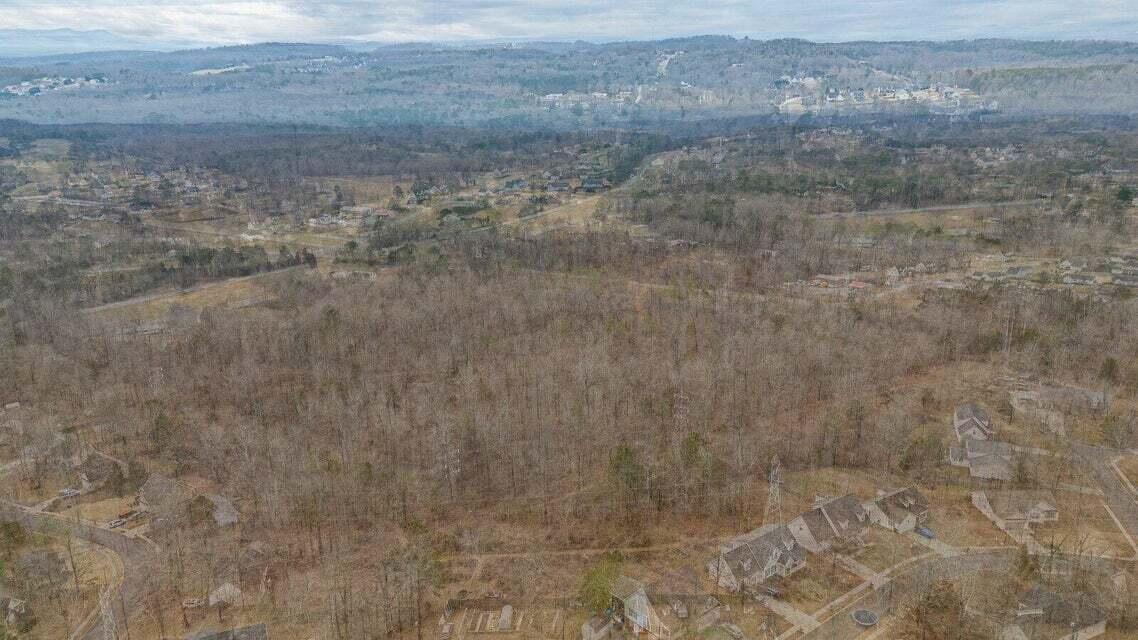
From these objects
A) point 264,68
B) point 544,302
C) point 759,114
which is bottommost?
point 544,302

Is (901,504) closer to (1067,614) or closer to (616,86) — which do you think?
(1067,614)

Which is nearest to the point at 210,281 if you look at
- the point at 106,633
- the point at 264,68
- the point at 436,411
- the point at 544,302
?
the point at 544,302

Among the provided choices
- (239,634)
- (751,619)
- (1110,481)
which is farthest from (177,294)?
(1110,481)

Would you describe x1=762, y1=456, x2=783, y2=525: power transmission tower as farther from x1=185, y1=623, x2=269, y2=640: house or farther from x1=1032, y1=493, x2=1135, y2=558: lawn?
x1=185, y1=623, x2=269, y2=640: house

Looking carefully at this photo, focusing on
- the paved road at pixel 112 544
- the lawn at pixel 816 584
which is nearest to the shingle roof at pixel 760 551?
the lawn at pixel 816 584

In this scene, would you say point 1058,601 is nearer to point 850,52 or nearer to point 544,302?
point 544,302

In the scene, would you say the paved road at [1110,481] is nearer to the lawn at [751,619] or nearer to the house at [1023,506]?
the house at [1023,506]

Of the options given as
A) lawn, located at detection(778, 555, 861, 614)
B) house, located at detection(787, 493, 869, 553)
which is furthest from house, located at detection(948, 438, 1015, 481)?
lawn, located at detection(778, 555, 861, 614)
